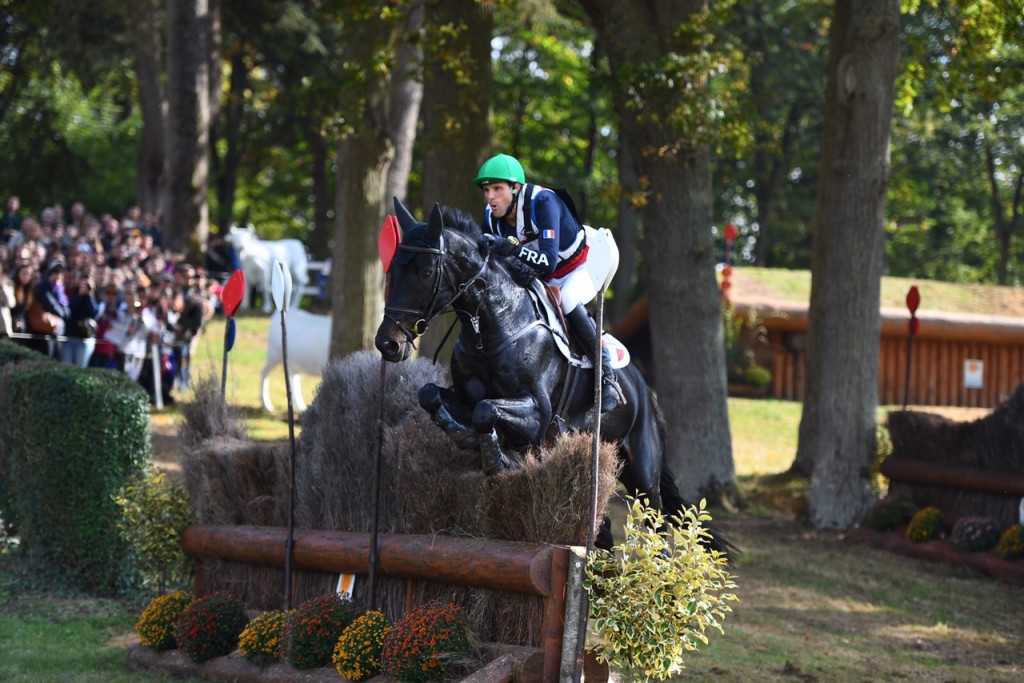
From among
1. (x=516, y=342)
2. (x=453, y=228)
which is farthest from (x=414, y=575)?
(x=453, y=228)

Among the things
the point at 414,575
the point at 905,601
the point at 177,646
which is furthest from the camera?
the point at 905,601

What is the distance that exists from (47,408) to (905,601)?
689 centimetres

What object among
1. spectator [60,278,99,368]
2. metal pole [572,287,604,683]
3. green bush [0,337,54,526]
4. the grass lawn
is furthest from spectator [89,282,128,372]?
metal pole [572,287,604,683]

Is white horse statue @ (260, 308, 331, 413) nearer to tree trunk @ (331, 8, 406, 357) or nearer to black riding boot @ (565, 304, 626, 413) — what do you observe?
tree trunk @ (331, 8, 406, 357)

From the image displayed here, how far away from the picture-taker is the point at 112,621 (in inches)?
314

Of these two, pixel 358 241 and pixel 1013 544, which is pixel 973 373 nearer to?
pixel 358 241

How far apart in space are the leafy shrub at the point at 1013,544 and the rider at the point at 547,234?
17.8 ft

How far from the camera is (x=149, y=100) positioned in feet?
82.7

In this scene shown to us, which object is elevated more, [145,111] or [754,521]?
[145,111]

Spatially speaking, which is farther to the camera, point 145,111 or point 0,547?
point 145,111

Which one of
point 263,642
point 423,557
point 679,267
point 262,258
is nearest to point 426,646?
point 423,557

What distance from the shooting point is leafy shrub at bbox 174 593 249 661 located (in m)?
6.81

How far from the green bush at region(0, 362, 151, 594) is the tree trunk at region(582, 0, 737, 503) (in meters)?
6.85

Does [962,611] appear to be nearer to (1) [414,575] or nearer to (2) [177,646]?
(1) [414,575]
